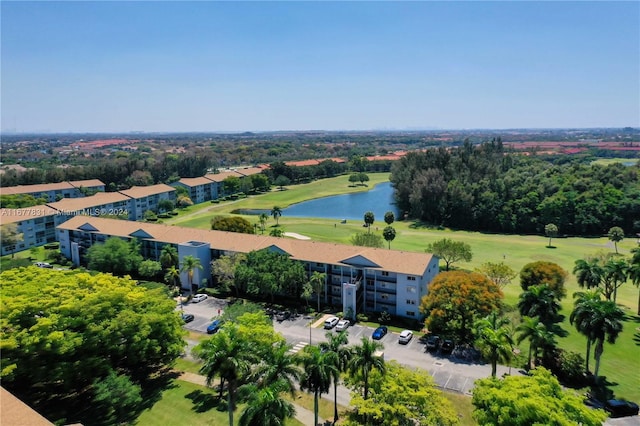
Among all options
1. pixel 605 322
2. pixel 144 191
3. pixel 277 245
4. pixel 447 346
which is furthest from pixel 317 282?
pixel 144 191

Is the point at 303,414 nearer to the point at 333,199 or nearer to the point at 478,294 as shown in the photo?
the point at 478,294

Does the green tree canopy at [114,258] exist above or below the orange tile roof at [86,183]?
below

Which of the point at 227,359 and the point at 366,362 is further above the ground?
the point at 227,359

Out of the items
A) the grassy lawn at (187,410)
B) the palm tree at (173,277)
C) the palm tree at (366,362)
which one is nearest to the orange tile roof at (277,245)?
the palm tree at (173,277)

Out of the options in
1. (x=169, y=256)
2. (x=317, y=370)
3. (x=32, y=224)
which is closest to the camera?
(x=317, y=370)

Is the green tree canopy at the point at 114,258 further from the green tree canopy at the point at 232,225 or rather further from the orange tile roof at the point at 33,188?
the orange tile roof at the point at 33,188

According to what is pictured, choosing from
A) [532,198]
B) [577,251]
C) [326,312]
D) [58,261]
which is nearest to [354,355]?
[326,312]

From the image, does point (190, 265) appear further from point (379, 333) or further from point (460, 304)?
point (460, 304)
